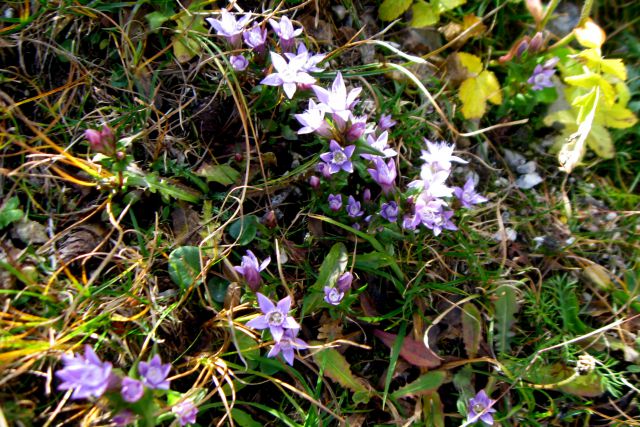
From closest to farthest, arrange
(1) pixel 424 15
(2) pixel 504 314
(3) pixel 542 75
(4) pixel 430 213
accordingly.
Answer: (4) pixel 430 213 < (2) pixel 504 314 < (3) pixel 542 75 < (1) pixel 424 15

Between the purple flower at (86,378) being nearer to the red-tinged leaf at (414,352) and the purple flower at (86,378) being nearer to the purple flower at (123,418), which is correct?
the purple flower at (123,418)

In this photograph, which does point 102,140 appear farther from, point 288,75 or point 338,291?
point 338,291

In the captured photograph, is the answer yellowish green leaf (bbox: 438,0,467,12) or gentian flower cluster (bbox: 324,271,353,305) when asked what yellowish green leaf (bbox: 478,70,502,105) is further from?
gentian flower cluster (bbox: 324,271,353,305)

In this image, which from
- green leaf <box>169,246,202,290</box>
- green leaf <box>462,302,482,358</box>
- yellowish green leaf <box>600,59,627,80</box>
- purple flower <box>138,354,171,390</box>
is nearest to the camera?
purple flower <box>138,354,171,390</box>

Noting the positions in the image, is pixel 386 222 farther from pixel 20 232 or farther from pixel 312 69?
pixel 20 232

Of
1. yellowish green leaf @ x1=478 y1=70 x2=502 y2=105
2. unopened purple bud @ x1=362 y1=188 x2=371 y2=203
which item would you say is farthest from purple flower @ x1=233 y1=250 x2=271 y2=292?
yellowish green leaf @ x1=478 y1=70 x2=502 y2=105

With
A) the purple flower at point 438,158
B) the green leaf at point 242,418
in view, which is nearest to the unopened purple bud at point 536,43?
the purple flower at point 438,158

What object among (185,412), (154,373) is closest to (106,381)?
(154,373)
